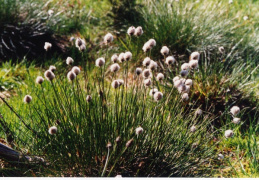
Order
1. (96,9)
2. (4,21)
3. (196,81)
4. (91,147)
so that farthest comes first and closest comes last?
(96,9)
(4,21)
(196,81)
(91,147)

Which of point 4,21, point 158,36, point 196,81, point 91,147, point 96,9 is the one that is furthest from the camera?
point 96,9

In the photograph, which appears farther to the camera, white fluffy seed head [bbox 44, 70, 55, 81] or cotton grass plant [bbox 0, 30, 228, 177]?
cotton grass plant [bbox 0, 30, 228, 177]

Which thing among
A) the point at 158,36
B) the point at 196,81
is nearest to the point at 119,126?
the point at 196,81

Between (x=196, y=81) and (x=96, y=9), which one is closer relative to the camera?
(x=196, y=81)

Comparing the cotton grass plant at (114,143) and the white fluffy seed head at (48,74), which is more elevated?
the white fluffy seed head at (48,74)

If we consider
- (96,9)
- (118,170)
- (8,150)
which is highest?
(96,9)

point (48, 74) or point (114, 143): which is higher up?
point (48, 74)

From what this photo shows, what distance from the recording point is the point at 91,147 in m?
1.81

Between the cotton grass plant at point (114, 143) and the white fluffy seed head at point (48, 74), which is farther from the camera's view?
the cotton grass plant at point (114, 143)

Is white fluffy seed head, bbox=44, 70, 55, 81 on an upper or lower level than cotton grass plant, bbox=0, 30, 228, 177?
upper

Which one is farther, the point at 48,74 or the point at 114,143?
the point at 114,143

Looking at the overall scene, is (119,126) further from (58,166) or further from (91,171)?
(58,166)

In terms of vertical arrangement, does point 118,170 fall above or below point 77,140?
below

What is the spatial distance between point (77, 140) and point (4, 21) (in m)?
2.65
